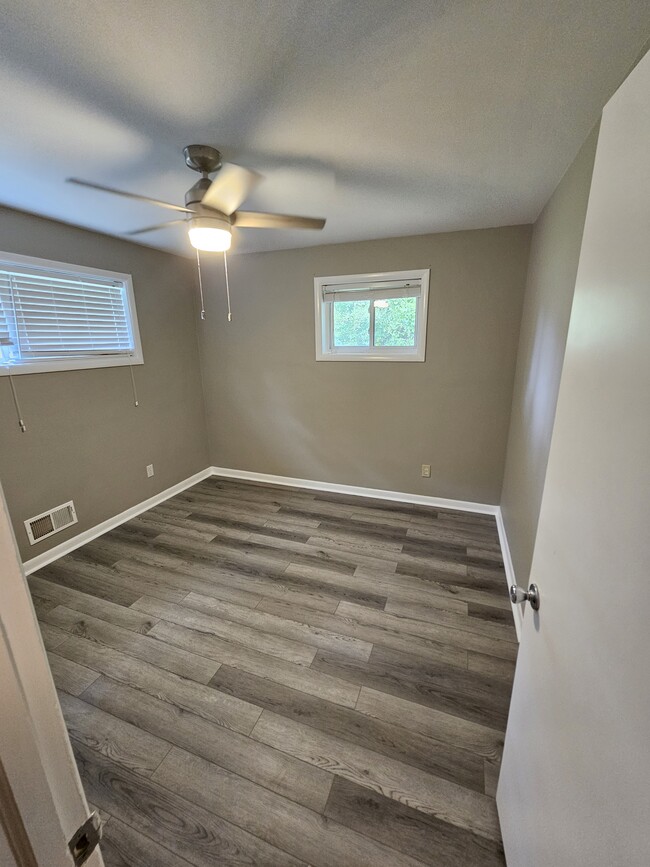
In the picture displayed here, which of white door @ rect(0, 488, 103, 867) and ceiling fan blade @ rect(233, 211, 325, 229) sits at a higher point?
ceiling fan blade @ rect(233, 211, 325, 229)

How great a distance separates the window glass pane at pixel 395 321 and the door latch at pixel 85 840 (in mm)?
3111

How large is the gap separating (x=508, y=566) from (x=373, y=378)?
1820 mm

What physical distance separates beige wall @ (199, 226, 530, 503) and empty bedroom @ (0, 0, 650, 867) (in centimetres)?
3

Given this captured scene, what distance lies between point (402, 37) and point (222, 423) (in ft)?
11.1

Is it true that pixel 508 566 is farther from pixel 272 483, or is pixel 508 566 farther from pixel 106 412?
pixel 106 412

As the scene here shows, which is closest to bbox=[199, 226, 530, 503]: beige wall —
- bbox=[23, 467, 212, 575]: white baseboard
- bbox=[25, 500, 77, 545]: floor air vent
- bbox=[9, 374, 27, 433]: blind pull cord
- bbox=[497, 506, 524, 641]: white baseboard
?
bbox=[497, 506, 524, 641]: white baseboard

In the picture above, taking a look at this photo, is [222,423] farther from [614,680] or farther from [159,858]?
[614,680]

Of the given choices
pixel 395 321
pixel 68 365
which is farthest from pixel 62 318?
pixel 395 321

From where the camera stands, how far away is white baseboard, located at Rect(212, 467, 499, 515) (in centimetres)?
315

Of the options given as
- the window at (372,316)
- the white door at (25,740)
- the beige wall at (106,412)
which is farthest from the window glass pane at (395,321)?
the white door at (25,740)

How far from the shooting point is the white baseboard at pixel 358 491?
3.15 m

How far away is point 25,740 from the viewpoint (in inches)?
17.1

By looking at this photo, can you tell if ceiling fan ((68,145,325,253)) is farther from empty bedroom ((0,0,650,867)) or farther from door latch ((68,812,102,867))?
door latch ((68,812,102,867))

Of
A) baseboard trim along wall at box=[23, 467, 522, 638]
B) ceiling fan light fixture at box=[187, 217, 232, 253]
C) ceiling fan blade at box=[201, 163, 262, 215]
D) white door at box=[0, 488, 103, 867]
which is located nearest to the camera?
white door at box=[0, 488, 103, 867]
